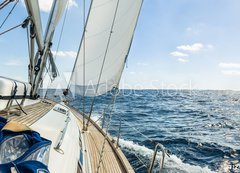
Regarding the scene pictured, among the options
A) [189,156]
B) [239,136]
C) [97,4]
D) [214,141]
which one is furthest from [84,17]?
[239,136]

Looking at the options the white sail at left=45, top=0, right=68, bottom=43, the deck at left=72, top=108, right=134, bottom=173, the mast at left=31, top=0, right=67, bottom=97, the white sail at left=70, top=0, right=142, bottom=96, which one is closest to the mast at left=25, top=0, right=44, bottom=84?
the mast at left=31, top=0, right=67, bottom=97

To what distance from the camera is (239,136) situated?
416 inches

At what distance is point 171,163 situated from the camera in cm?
629

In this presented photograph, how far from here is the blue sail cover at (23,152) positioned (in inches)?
51.6

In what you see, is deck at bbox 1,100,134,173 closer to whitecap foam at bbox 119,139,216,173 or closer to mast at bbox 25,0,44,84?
mast at bbox 25,0,44,84

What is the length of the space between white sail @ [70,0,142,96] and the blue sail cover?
8.34ft

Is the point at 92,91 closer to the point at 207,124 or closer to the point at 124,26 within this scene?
the point at 124,26

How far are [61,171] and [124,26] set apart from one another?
10.4 ft

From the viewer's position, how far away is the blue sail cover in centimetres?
131

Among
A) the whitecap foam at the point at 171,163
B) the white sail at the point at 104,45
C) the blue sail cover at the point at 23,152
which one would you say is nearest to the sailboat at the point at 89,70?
the white sail at the point at 104,45

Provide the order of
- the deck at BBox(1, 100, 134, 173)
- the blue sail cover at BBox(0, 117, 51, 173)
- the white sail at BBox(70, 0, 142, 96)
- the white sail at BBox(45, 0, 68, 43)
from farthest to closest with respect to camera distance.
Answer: the white sail at BBox(70, 0, 142, 96) < the white sail at BBox(45, 0, 68, 43) < the deck at BBox(1, 100, 134, 173) < the blue sail cover at BBox(0, 117, 51, 173)

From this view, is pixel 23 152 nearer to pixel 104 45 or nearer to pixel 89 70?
pixel 89 70

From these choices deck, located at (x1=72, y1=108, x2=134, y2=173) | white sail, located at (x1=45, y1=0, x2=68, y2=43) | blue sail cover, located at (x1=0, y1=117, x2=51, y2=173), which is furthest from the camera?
white sail, located at (x1=45, y1=0, x2=68, y2=43)

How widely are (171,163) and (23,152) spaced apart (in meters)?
5.28
